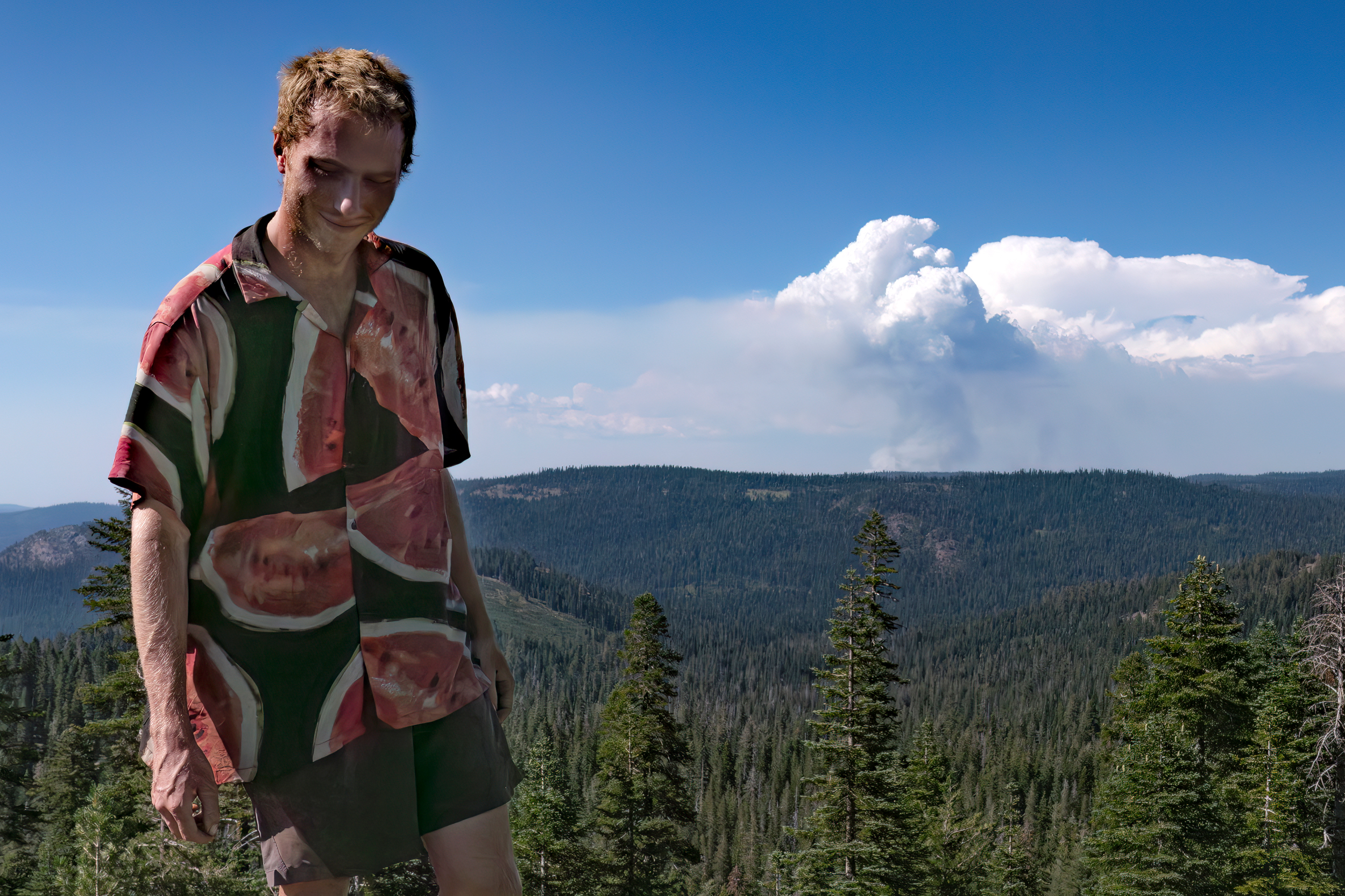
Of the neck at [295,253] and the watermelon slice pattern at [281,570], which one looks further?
the neck at [295,253]

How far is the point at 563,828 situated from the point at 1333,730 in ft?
81.3

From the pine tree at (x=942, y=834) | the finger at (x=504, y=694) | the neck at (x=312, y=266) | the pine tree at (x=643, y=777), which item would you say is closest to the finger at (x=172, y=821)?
the finger at (x=504, y=694)

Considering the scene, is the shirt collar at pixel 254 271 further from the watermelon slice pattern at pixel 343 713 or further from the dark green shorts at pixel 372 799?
the dark green shorts at pixel 372 799

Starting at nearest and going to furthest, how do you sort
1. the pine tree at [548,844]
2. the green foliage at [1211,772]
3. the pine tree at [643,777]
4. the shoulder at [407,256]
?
the shoulder at [407,256] < the green foliage at [1211,772] < the pine tree at [548,844] < the pine tree at [643,777]

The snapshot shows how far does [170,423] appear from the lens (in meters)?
2.13

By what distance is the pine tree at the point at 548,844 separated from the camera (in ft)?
87.0

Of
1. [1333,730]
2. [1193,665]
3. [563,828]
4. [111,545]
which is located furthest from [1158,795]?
[111,545]

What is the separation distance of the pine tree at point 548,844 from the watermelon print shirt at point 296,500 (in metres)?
25.3

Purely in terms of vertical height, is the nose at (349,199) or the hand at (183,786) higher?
the nose at (349,199)

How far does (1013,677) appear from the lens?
189 meters

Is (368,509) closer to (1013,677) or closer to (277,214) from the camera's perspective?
(277,214)

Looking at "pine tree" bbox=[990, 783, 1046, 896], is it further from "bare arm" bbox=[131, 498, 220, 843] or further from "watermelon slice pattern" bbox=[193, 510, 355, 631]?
"bare arm" bbox=[131, 498, 220, 843]

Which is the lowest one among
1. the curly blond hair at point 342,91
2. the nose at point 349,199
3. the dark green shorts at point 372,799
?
the dark green shorts at point 372,799

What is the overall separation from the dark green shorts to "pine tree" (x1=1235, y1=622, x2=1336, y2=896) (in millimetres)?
30947
